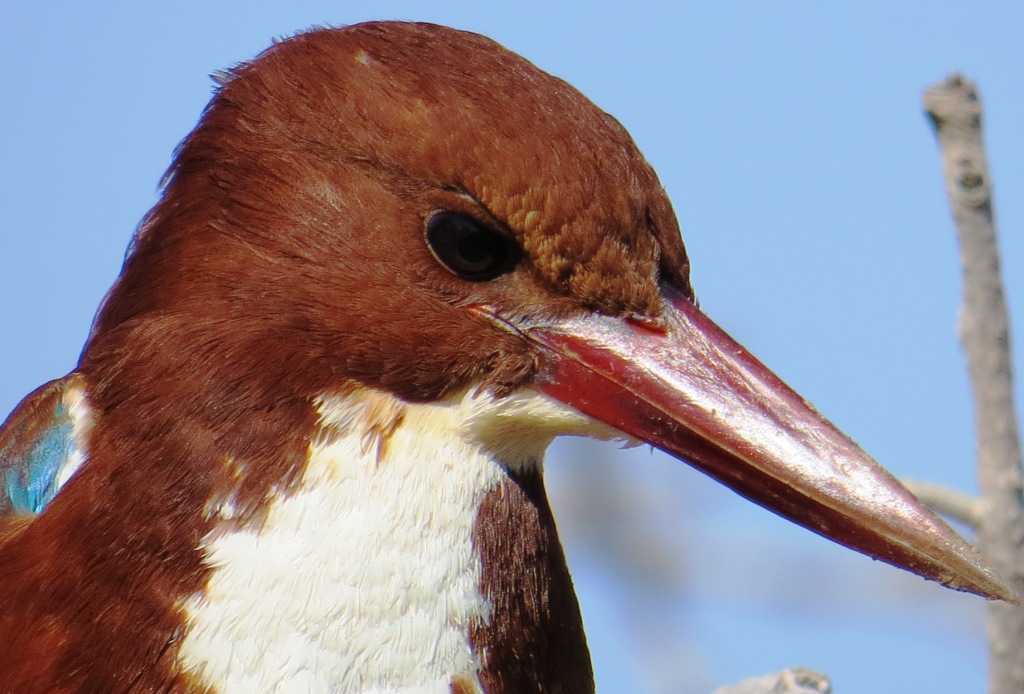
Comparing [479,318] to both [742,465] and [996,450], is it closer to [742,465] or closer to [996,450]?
[742,465]

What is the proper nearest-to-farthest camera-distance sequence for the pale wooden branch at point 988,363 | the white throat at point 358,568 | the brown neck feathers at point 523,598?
1. the white throat at point 358,568
2. the brown neck feathers at point 523,598
3. the pale wooden branch at point 988,363

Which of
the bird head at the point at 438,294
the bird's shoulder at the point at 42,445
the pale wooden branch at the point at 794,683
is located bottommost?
the pale wooden branch at the point at 794,683

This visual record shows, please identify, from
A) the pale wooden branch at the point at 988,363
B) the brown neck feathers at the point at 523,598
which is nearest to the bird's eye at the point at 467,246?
the brown neck feathers at the point at 523,598

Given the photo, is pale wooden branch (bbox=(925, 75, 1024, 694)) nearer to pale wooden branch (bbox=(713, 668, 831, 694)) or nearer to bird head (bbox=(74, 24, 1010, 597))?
pale wooden branch (bbox=(713, 668, 831, 694))

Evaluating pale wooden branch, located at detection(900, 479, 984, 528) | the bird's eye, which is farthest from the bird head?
pale wooden branch, located at detection(900, 479, 984, 528)

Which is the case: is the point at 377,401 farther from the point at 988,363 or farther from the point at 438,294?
the point at 988,363

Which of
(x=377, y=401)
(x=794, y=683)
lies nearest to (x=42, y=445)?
(x=377, y=401)

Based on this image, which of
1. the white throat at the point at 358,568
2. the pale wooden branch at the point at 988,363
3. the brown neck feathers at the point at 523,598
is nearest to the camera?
the white throat at the point at 358,568

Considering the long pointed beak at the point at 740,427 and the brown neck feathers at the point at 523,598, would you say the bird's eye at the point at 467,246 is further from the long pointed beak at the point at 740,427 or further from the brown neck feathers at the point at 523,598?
the brown neck feathers at the point at 523,598
